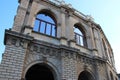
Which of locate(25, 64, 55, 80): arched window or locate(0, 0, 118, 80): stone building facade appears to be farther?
locate(25, 64, 55, 80): arched window

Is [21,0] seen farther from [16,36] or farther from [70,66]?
[70,66]

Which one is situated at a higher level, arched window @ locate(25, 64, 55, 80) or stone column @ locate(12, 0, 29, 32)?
stone column @ locate(12, 0, 29, 32)

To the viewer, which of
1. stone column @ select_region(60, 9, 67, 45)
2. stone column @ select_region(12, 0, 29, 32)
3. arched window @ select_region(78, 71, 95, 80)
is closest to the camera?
stone column @ select_region(12, 0, 29, 32)

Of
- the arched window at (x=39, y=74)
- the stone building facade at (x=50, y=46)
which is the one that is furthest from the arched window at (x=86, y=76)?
the arched window at (x=39, y=74)

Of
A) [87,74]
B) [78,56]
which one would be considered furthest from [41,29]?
[87,74]

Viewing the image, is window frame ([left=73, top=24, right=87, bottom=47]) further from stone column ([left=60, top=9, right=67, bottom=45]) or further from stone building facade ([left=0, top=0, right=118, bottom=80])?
stone column ([left=60, top=9, right=67, bottom=45])

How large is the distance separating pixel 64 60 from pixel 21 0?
7588mm

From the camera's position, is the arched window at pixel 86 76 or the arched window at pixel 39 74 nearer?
the arched window at pixel 39 74

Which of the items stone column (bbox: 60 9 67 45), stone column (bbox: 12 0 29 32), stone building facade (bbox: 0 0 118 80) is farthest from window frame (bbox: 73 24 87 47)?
stone column (bbox: 12 0 29 32)

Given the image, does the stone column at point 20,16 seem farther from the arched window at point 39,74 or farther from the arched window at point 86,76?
the arched window at point 86,76

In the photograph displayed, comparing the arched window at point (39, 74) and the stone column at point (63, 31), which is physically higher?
the stone column at point (63, 31)

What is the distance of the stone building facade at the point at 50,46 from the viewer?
37.2 feet

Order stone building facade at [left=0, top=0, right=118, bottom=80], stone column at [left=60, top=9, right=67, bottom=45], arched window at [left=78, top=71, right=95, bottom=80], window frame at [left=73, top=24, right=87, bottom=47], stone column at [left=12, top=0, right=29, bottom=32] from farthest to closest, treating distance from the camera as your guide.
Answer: window frame at [left=73, top=24, right=87, bottom=47] → arched window at [left=78, top=71, right=95, bottom=80] → stone column at [left=60, top=9, right=67, bottom=45] → stone column at [left=12, top=0, right=29, bottom=32] → stone building facade at [left=0, top=0, right=118, bottom=80]

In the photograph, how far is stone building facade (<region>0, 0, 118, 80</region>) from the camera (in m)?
11.4
